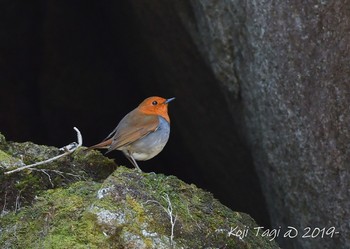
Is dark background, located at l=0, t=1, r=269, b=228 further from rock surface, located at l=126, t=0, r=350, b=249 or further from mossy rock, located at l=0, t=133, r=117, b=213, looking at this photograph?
mossy rock, located at l=0, t=133, r=117, b=213

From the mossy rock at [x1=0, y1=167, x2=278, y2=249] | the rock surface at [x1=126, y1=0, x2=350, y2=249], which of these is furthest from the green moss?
the rock surface at [x1=126, y1=0, x2=350, y2=249]

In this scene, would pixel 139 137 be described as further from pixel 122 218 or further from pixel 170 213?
pixel 122 218

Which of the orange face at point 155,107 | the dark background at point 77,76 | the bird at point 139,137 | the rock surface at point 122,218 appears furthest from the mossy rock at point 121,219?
the dark background at point 77,76

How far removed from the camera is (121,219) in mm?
3549

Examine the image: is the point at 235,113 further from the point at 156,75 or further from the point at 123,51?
the point at 123,51

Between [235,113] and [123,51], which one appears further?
[123,51]

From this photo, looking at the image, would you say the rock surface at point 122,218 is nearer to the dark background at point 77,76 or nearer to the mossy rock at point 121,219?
the mossy rock at point 121,219

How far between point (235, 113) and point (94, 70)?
3.51 meters

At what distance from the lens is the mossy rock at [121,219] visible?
3.51 m

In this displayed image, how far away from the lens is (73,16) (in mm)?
9797

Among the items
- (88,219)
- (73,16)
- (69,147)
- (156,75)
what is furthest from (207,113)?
(88,219)

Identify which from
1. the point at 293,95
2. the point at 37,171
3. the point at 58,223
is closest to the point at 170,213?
the point at 58,223

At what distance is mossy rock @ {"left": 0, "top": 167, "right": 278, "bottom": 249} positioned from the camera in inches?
138

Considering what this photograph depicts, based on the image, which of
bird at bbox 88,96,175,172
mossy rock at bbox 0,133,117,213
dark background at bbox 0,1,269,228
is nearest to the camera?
mossy rock at bbox 0,133,117,213
